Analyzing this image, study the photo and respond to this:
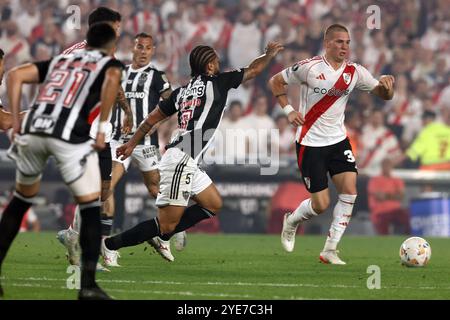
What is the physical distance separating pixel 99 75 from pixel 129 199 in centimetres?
1093

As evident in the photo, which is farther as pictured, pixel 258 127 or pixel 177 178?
pixel 258 127

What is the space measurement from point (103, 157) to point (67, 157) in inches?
144

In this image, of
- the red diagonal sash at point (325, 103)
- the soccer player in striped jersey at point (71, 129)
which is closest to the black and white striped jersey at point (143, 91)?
the red diagonal sash at point (325, 103)

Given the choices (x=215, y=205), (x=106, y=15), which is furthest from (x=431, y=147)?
(x=106, y=15)

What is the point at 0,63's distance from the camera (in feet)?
35.8

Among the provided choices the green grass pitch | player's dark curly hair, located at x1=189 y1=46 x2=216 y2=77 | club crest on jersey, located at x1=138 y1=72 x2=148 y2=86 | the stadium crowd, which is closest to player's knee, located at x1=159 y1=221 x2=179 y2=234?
the green grass pitch

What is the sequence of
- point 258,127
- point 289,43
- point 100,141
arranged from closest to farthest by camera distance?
point 100,141 < point 258,127 < point 289,43

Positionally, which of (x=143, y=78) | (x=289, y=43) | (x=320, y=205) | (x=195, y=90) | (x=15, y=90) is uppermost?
(x=289, y=43)

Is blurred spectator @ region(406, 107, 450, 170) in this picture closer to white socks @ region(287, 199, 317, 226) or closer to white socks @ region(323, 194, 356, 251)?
white socks @ region(287, 199, 317, 226)

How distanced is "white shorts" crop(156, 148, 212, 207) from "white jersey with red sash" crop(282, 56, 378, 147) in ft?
5.69

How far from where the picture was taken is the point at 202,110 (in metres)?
11.2

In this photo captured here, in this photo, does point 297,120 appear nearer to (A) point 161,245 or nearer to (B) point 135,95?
(A) point 161,245

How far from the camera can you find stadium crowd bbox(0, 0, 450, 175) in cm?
2106
